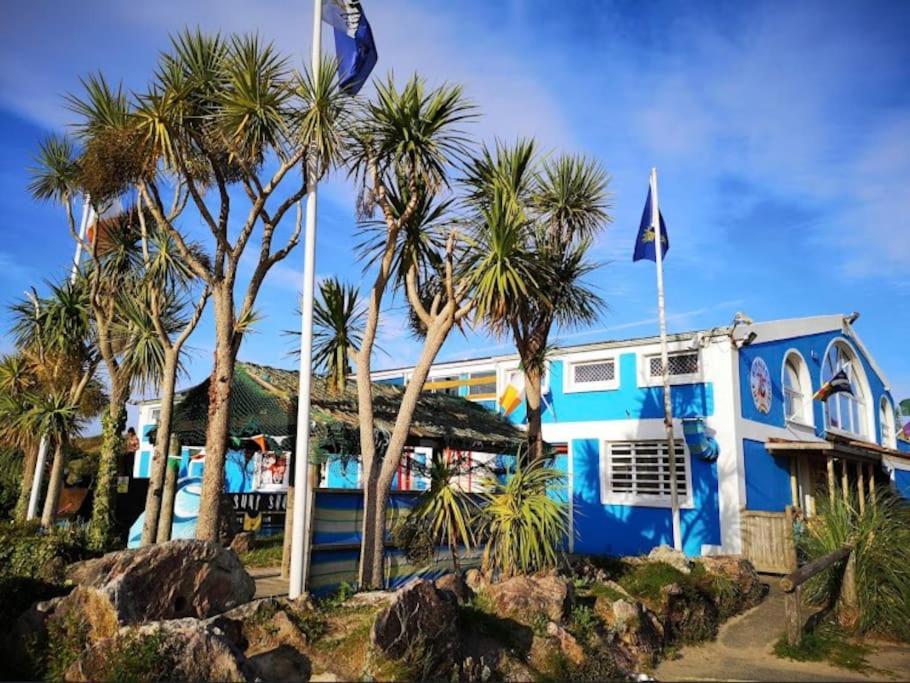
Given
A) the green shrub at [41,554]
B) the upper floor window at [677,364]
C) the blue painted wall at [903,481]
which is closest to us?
the green shrub at [41,554]

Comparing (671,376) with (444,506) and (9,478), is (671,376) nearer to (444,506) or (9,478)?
(444,506)

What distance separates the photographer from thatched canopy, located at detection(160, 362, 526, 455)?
10328mm

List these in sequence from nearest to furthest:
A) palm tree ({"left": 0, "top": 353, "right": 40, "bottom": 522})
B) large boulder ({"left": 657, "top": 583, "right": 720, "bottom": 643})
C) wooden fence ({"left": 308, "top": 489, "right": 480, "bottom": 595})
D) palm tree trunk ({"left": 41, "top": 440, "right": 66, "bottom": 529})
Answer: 1. wooden fence ({"left": 308, "top": 489, "right": 480, "bottom": 595})
2. large boulder ({"left": 657, "top": 583, "right": 720, "bottom": 643})
3. palm tree trunk ({"left": 41, "top": 440, "right": 66, "bottom": 529})
4. palm tree ({"left": 0, "top": 353, "right": 40, "bottom": 522})

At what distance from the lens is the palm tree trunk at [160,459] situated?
10062mm

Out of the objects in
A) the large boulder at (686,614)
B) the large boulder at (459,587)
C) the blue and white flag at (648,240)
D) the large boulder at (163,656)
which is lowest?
the large boulder at (686,614)

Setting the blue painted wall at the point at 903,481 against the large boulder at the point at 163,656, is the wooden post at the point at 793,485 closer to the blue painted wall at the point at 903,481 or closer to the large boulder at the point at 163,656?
the blue painted wall at the point at 903,481

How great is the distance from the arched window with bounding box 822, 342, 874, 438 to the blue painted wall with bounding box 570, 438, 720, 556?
24.8ft

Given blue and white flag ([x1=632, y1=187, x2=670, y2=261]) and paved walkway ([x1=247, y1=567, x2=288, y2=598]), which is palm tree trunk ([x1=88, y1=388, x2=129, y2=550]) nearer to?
paved walkway ([x1=247, y1=567, x2=288, y2=598])

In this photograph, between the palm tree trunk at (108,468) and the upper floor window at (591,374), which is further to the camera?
the upper floor window at (591,374)

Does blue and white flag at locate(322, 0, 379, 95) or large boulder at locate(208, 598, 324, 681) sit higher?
blue and white flag at locate(322, 0, 379, 95)

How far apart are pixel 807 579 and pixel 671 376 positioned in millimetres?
8046

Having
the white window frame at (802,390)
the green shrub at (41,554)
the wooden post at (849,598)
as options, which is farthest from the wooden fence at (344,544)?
the white window frame at (802,390)

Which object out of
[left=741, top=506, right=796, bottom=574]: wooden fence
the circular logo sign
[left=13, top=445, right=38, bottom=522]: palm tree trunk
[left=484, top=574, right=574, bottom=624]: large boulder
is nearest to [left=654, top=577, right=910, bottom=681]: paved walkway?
[left=484, top=574, right=574, bottom=624]: large boulder

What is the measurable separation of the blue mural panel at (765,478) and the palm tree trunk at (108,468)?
1265 cm
